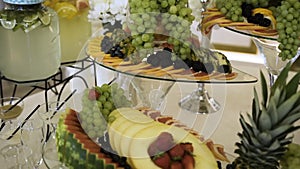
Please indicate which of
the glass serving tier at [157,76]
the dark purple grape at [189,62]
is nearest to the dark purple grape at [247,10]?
the glass serving tier at [157,76]

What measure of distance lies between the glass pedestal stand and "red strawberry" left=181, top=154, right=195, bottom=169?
476 mm

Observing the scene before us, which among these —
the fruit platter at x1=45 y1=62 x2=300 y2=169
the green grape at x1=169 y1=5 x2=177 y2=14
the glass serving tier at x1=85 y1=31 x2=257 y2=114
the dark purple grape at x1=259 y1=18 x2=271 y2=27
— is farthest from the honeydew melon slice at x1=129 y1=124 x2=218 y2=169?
the dark purple grape at x1=259 y1=18 x2=271 y2=27

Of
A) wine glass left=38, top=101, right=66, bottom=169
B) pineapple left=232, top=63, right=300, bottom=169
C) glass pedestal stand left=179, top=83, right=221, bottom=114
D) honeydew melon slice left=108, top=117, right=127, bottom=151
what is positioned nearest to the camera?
pineapple left=232, top=63, right=300, bottom=169

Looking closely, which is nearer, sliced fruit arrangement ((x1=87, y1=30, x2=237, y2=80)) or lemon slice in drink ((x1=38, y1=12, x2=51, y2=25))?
sliced fruit arrangement ((x1=87, y1=30, x2=237, y2=80))

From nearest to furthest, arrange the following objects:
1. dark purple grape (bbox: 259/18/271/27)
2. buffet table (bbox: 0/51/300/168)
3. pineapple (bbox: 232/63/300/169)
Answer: pineapple (bbox: 232/63/300/169) < dark purple grape (bbox: 259/18/271/27) < buffet table (bbox: 0/51/300/168)

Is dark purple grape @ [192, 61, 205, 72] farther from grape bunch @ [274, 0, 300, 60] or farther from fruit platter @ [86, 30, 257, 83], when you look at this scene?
grape bunch @ [274, 0, 300, 60]

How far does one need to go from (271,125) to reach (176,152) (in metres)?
0.16

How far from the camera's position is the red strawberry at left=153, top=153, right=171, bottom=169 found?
0.71 metres

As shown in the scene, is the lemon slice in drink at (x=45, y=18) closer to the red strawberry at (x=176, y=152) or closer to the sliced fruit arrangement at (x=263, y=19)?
the sliced fruit arrangement at (x=263, y=19)

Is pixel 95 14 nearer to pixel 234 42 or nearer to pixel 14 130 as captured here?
pixel 14 130

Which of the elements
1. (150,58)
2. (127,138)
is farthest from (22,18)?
(127,138)

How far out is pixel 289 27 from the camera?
3.02 ft

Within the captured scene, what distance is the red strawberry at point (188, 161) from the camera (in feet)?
2.35

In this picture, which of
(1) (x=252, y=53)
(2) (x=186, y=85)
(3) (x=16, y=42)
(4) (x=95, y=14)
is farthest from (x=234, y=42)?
(3) (x=16, y=42)
